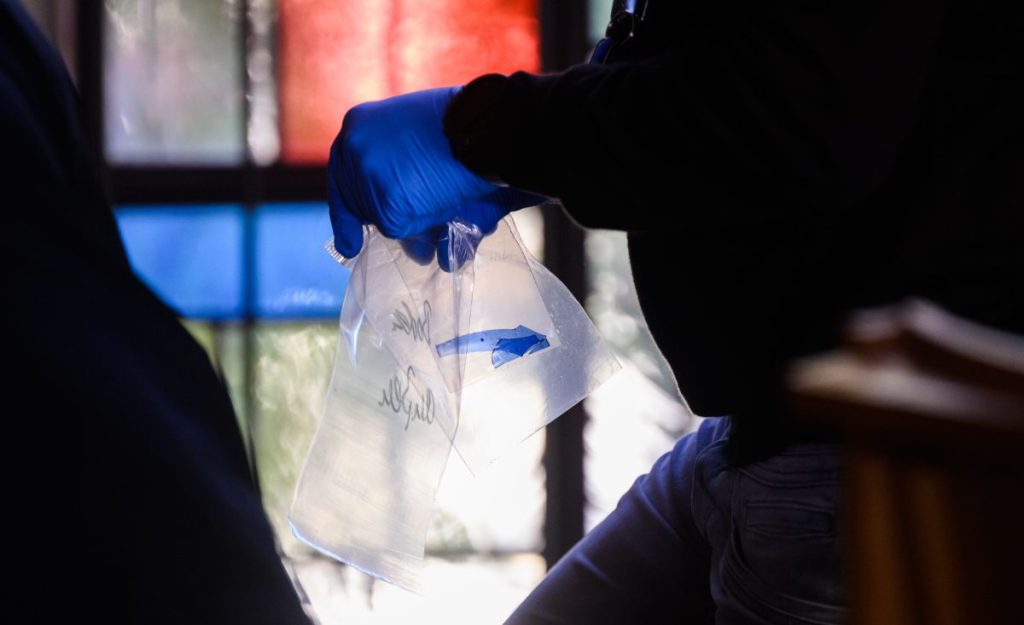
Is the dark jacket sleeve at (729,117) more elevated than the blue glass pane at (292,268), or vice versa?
the dark jacket sleeve at (729,117)

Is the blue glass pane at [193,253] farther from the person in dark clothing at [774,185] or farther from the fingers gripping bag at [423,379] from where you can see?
the person in dark clothing at [774,185]

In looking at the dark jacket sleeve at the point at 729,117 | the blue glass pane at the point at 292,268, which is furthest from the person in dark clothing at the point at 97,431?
the blue glass pane at the point at 292,268

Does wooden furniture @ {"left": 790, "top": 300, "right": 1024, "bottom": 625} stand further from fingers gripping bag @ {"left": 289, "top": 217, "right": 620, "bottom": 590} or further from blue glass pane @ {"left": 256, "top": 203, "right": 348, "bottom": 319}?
blue glass pane @ {"left": 256, "top": 203, "right": 348, "bottom": 319}

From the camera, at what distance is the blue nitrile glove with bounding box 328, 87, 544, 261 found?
865 millimetres

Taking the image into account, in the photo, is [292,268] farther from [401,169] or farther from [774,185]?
[774,185]

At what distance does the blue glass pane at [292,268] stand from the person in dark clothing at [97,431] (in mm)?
1505

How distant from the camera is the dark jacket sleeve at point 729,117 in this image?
60 centimetres

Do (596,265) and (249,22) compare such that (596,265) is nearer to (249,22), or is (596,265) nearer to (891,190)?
(249,22)

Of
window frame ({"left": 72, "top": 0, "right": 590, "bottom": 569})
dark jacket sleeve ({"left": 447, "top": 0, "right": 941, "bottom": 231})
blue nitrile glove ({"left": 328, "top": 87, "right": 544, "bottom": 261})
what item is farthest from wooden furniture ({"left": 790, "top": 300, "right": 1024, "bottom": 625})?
window frame ({"left": 72, "top": 0, "right": 590, "bottom": 569})

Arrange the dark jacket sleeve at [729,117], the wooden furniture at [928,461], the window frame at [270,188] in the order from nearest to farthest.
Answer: the wooden furniture at [928,461] → the dark jacket sleeve at [729,117] → the window frame at [270,188]

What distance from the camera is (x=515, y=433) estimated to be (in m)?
0.97

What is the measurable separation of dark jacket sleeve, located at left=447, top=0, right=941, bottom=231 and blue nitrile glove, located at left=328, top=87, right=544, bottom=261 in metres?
0.12

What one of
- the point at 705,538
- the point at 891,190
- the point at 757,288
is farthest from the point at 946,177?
the point at 705,538

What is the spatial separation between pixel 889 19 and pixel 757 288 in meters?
0.19
